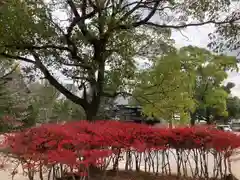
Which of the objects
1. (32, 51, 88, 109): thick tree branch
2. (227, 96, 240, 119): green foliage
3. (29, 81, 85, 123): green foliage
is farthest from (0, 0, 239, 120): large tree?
(227, 96, 240, 119): green foliage

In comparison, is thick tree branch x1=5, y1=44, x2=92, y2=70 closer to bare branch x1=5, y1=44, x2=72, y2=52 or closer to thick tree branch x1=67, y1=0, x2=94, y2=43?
bare branch x1=5, y1=44, x2=72, y2=52

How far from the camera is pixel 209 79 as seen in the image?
28.9 meters

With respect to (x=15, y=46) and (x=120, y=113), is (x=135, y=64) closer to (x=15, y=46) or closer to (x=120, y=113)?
(x=15, y=46)

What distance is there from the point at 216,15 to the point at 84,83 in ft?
→ 12.6

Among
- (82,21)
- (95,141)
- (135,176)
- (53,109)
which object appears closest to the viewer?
(95,141)

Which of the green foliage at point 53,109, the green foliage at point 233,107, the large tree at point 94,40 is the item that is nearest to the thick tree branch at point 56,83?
the large tree at point 94,40

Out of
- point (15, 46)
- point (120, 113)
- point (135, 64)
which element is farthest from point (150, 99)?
point (120, 113)

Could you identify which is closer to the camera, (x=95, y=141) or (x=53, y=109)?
(x=95, y=141)

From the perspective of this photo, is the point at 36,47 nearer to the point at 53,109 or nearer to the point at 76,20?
the point at 76,20

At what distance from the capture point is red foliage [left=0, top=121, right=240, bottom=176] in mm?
5168

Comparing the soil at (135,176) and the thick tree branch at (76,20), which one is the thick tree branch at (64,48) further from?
the soil at (135,176)

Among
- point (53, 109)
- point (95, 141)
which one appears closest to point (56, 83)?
point (95, 141)

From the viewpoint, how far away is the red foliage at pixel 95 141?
5.17 m

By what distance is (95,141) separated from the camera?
19.5 feet
